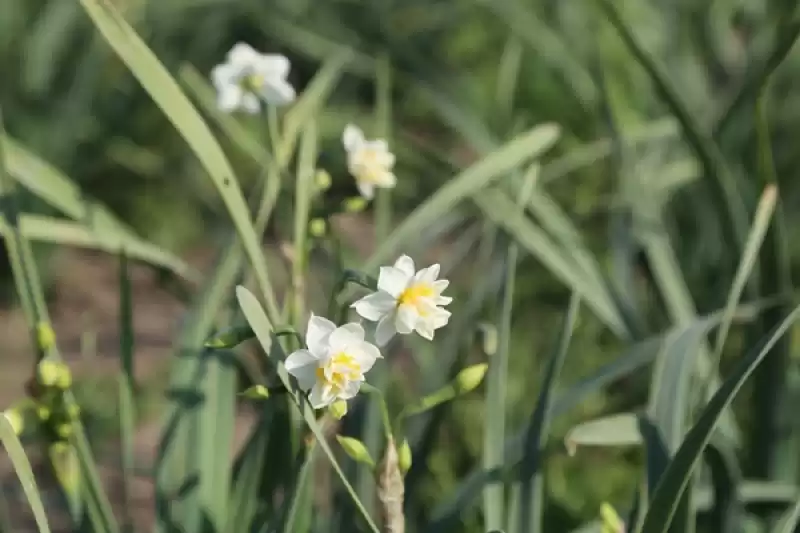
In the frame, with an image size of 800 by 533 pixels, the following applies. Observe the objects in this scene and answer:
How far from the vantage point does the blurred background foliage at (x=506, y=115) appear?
1165mm

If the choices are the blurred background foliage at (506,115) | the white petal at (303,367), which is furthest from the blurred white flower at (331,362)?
the blurred background foliage at (506,115)

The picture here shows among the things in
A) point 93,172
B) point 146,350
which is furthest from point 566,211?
point 93,172

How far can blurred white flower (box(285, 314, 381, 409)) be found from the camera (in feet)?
1.55

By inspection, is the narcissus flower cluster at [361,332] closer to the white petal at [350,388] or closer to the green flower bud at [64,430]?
the white petal at [350,388]

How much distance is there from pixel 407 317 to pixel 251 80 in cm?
31

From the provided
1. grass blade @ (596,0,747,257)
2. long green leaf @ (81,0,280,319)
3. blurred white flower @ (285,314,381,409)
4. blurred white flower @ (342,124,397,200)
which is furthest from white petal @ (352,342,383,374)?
grass blade @ (596,0,747,257)

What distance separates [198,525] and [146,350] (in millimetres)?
784

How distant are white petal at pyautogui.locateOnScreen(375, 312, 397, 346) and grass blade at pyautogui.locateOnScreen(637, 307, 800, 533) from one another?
200 mm

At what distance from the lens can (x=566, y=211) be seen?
1.57 metres

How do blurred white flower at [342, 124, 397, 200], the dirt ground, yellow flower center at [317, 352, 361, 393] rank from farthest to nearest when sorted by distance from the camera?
the dirt ground < blurred white flower at [342, 124, 397, 200] < yellow flower center at [317, 352, 361, 393]

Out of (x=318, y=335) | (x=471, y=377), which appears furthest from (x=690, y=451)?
(x=318, y=335)

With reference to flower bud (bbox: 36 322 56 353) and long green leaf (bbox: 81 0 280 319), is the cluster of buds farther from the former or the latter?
long green leaf (bbox: 81 0 280 319)

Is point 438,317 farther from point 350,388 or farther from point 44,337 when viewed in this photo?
point 44,337

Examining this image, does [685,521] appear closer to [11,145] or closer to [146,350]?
[11,145]
